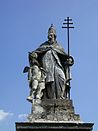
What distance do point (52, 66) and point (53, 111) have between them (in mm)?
2077

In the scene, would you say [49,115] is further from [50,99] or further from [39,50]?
[39,50]

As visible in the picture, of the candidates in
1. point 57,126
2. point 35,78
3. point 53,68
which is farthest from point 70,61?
point 57,126

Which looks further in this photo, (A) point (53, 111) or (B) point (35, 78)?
(B) point (35, 78)

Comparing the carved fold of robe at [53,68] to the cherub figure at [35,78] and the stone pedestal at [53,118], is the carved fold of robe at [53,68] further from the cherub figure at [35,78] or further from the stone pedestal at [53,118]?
the stone pedestal at [53,118]

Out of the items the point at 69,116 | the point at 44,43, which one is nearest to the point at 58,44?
the point at 44,43

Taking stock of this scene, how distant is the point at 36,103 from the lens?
17266 millimetres

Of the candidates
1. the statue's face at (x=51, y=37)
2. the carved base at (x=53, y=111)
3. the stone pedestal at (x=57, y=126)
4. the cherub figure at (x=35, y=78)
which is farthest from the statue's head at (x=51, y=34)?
the stone pedestal at (x=57, y=126)

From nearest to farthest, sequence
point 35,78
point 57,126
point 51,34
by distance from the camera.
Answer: point 57,126
point 35,78
point 51,34

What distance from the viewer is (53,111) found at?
17.1 m

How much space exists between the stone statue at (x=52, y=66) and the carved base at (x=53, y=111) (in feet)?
1.23

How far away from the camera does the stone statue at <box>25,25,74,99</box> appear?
17.8 m

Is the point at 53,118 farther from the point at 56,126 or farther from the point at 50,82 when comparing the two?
the point at 50,82

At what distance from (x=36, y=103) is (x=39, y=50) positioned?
2.47 meters

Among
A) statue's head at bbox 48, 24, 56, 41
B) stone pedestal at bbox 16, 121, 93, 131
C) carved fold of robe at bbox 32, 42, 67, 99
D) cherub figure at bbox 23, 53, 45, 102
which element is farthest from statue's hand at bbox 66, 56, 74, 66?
stone pedestal at bbox 16, 121, 93, 131
